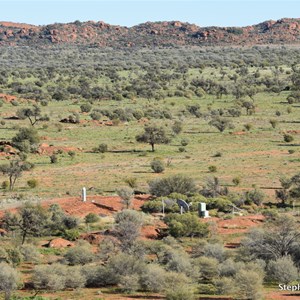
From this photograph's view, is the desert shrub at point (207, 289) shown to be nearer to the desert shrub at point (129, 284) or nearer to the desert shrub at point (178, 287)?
the desert shrub at point (178, 287)

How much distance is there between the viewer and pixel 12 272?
70.1 feet

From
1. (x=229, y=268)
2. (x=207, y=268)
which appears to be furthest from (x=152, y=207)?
(x=229, y=268)

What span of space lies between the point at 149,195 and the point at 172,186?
52.0 inches

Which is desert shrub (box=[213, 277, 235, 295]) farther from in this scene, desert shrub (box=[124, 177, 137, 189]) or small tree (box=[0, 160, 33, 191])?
small tree (box=[0, 160, 33, 191])

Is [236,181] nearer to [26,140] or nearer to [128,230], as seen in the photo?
[128,230]

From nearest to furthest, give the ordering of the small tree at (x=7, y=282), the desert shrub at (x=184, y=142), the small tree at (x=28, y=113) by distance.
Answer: the small tree at (x=7, y=282) → the desert shrub at (x=184, y=142) → the small tree at (x=28, y=113)

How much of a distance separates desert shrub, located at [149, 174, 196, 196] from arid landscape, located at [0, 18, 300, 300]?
0.20 feet

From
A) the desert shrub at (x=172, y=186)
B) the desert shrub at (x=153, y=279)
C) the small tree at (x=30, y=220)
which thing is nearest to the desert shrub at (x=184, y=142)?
the desert shrub at (x=172, y=186)

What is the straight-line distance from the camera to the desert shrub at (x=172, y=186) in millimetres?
38062

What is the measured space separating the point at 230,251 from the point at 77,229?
7982 millimetres

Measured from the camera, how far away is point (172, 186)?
38219 mm

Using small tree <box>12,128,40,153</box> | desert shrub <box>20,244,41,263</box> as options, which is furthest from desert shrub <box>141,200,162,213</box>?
small tree <box>12,128,40,153</box>

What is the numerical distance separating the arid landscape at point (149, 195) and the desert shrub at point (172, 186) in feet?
0.20

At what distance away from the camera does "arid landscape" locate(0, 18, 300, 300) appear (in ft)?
73.7
